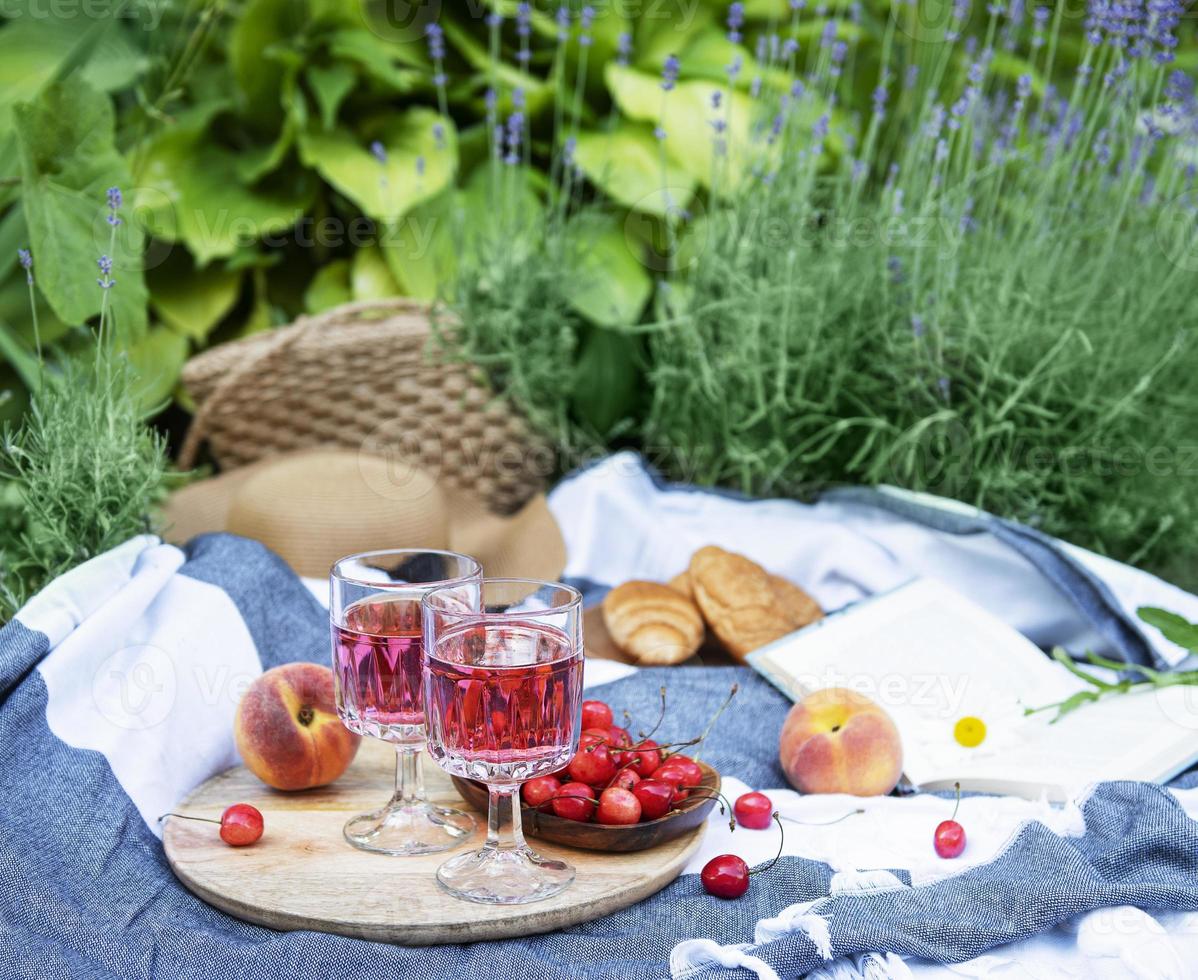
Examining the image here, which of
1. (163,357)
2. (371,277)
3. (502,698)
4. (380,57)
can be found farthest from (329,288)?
(502,698)

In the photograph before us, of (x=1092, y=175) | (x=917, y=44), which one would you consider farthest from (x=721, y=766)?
(x=917, y=44)

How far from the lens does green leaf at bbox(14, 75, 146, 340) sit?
4.68 feet

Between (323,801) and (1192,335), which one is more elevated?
(1192,335)

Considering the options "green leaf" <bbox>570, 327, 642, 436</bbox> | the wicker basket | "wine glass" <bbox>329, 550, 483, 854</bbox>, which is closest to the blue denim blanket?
"wine glass" <bbox>329, 550, 483, 854</bbox>

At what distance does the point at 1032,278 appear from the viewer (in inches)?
67.5

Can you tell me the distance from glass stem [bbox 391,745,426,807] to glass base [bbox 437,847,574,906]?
0.10m

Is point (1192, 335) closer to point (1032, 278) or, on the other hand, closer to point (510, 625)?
point (1032, 278)

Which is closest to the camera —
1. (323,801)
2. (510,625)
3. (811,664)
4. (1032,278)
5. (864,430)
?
(510,625)

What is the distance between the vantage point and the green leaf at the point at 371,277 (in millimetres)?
2250

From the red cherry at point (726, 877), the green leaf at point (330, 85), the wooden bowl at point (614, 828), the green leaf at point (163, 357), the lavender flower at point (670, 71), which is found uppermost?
the lavender flower at point (670, 71)

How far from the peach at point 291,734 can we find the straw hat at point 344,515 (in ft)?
1.75

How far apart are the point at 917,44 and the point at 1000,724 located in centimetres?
179

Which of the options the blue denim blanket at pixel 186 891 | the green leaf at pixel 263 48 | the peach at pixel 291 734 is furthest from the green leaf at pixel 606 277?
the peach at pixel 291 734

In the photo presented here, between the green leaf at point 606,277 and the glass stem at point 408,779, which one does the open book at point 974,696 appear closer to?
the glass stem at point 408,779
